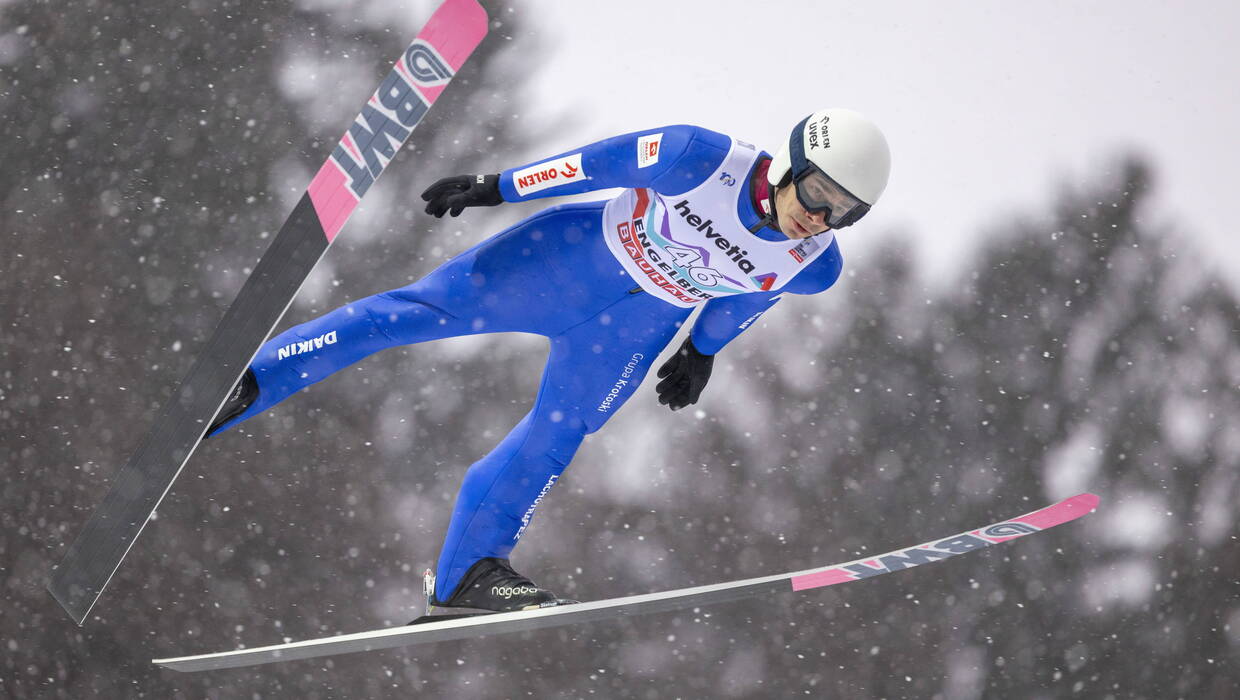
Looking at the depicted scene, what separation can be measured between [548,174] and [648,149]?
273 mm

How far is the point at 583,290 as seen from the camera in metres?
2.99

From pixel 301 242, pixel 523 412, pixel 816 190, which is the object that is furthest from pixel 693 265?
pixel 523 412

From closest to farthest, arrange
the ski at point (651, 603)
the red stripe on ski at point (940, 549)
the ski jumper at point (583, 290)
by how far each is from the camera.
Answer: the ski jumper at point (583, 290) → the ski at point (651, 603) → the red stripe on ski at point (940, 549)

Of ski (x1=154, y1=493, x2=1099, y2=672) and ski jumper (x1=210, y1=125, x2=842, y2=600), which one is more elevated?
ski jumper (x1=210, y1=125, x2=842, y2=600)

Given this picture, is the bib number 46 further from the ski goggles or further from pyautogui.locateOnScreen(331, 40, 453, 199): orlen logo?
pyautogui.locateOnScreen(331, 40, 453, 199): orlen logo

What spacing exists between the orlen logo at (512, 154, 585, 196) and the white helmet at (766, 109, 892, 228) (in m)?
0.53

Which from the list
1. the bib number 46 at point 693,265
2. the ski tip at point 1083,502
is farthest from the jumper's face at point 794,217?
the ski tip at point 1083,502

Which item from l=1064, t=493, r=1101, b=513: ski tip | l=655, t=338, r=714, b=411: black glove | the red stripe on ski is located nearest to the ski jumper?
l=655, t=338, r=714, b=411: black glove

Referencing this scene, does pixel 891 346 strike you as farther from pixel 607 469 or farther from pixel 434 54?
pixel 434 54

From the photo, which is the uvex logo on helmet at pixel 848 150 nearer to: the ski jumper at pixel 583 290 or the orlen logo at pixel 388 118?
the ski jumper at pixel 583 290

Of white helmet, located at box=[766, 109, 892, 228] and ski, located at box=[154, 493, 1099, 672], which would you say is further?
ski, located at box=[154, 493, 1099, 672]

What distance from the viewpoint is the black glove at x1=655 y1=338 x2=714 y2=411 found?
132 inches

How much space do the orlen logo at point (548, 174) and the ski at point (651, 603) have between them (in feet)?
3.83

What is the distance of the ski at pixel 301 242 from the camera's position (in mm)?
2547
